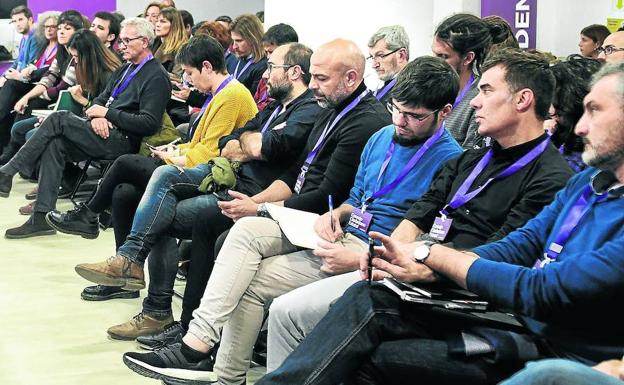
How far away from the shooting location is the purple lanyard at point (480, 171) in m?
2.91

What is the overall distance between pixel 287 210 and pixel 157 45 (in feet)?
16.8

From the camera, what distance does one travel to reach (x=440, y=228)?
3057mm

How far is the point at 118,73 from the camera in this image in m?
6.09

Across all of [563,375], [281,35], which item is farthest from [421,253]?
[281,35]

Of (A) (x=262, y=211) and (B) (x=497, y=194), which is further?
(A) (x=262, y=211)

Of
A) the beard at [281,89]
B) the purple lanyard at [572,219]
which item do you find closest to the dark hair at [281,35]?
the beard at [281,89]

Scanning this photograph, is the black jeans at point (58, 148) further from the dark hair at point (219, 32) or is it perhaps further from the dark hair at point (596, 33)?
the dark hair at point (596, 33)

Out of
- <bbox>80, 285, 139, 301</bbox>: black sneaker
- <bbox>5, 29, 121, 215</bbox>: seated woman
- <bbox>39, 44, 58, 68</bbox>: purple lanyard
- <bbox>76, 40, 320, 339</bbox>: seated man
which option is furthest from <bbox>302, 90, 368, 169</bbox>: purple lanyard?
<bbox>39, 44, 58, 68</bbox>: purple lanyard

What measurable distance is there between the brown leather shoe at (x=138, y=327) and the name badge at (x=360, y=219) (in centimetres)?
→ 124

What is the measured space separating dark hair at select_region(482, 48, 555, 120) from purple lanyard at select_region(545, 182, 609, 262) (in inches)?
20.5

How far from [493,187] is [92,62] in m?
4.19

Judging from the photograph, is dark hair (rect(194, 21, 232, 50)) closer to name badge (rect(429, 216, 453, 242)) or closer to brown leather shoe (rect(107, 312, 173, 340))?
brown leather shoe (rect(107, 312, 173, 340))

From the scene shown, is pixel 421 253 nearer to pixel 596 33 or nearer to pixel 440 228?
pixel 440 228

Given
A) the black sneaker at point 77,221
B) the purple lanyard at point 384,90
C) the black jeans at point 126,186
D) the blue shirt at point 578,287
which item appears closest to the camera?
the blue shirt at point 578,287
